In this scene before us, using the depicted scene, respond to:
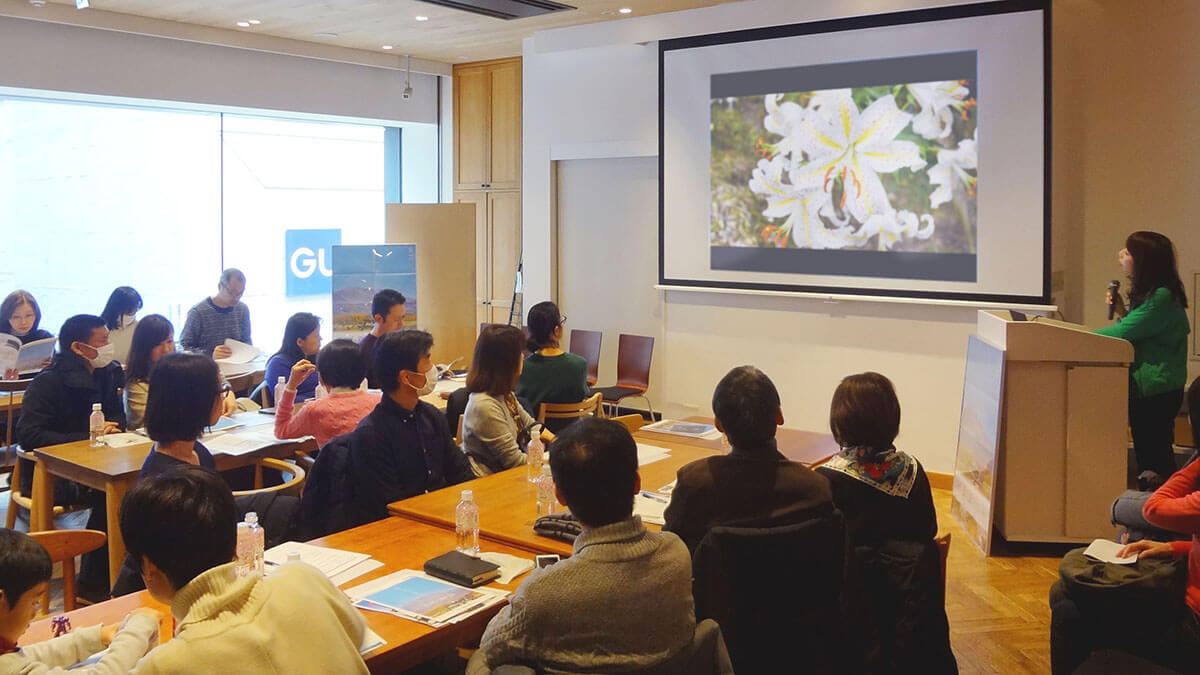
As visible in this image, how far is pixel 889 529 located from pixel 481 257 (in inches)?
301

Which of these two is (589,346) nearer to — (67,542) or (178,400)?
(178,400)

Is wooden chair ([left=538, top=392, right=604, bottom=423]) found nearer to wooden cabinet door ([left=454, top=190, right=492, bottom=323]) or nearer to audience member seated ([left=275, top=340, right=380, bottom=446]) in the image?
audience member seated ([left=275, top=340, right=380, bottom=446])

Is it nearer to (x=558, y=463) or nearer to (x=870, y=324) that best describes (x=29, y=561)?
(x=558, y=463)

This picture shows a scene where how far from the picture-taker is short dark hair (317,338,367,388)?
4.48 meters

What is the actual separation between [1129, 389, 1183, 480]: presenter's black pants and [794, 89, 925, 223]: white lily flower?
212 centimetres

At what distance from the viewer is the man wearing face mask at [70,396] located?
503cm

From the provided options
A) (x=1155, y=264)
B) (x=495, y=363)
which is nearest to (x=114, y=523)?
(x=495, y=363)

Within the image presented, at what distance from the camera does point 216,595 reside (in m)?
1.92

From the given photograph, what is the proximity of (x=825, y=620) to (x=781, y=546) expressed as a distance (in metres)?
0.29

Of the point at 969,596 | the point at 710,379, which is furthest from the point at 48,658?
the point at 710,379

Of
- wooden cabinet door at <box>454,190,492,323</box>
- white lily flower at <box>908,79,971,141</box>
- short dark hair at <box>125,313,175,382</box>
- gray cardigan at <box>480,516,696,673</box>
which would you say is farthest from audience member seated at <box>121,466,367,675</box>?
wooden cabinet door at <box>454,190,492,323</box>

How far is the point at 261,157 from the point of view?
388 inches

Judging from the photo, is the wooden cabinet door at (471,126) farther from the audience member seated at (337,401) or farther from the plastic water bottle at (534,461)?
the plastic water bottle at (534,461)

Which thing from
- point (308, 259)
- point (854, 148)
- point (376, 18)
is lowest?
point (308, 259)
